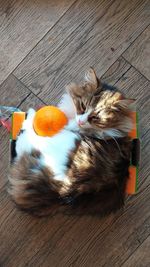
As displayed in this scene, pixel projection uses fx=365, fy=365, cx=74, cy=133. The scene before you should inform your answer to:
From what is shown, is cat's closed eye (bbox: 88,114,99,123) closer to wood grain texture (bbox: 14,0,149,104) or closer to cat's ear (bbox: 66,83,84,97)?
cat's ear (bbox: 66,83,84,97)

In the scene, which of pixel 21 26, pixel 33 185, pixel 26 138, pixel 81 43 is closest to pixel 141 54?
pixel 81 43

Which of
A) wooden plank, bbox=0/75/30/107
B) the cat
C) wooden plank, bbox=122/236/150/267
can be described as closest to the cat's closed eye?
the cat

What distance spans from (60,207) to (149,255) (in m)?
0.48

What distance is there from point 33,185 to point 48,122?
213mm

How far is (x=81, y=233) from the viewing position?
144cm

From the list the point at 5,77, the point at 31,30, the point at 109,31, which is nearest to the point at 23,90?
the point at 5,77

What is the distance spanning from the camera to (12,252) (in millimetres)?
1423

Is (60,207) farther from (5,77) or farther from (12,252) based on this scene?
(5,77)

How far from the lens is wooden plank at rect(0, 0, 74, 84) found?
57.9 inches

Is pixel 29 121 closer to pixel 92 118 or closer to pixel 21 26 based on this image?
pixel 92 118

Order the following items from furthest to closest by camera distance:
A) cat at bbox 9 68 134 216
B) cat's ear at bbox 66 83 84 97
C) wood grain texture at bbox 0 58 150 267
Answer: wood grain texture at bbox 0 58 150 267 → cat's ear at bbox 66 83 84 97 → cat at bbox 9 68 134 216

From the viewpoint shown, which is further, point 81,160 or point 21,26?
point 21,26

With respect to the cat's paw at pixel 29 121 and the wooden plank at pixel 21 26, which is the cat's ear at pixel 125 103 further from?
the wooden plank at pixel 21 26

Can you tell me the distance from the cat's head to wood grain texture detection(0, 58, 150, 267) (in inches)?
9.6
